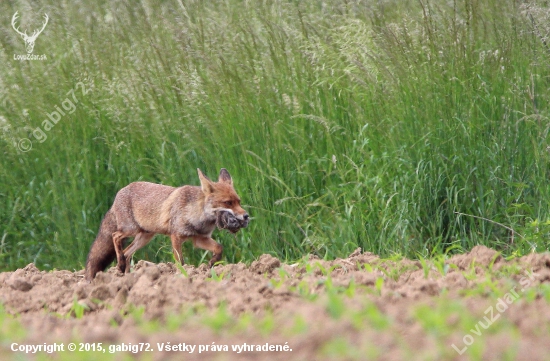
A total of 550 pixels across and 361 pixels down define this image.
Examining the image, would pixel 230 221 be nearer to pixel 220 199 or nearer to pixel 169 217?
pixel 220 199

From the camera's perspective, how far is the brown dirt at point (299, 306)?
313 centimetres

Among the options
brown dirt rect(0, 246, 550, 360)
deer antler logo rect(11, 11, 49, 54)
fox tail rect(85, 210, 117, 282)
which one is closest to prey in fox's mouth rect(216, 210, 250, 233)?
brown dirt rect(0, 246, 550, 360)

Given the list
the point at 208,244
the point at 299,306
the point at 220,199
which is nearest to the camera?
the point at 299,306

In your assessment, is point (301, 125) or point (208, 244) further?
point (301, 125)

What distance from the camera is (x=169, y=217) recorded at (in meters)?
6.24

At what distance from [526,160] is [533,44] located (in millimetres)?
1371

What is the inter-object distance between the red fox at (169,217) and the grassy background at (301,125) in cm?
71

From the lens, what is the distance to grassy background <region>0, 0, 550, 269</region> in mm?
6566

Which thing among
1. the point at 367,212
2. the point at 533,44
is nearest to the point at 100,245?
the point at 367,212

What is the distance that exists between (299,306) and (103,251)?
2892mm

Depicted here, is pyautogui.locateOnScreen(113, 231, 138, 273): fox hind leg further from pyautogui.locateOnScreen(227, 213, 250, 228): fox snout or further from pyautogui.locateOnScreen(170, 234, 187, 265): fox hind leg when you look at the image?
pyautogui.locateOnScreen(227, 213, 250, 228): fox snout

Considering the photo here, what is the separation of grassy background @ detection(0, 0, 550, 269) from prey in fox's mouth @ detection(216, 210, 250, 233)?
0.77 m

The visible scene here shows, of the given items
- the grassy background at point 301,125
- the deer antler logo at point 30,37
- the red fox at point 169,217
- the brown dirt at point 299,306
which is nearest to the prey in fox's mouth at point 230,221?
the red fox at point 169,217

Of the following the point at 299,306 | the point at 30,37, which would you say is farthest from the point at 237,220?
the point at 30,37
